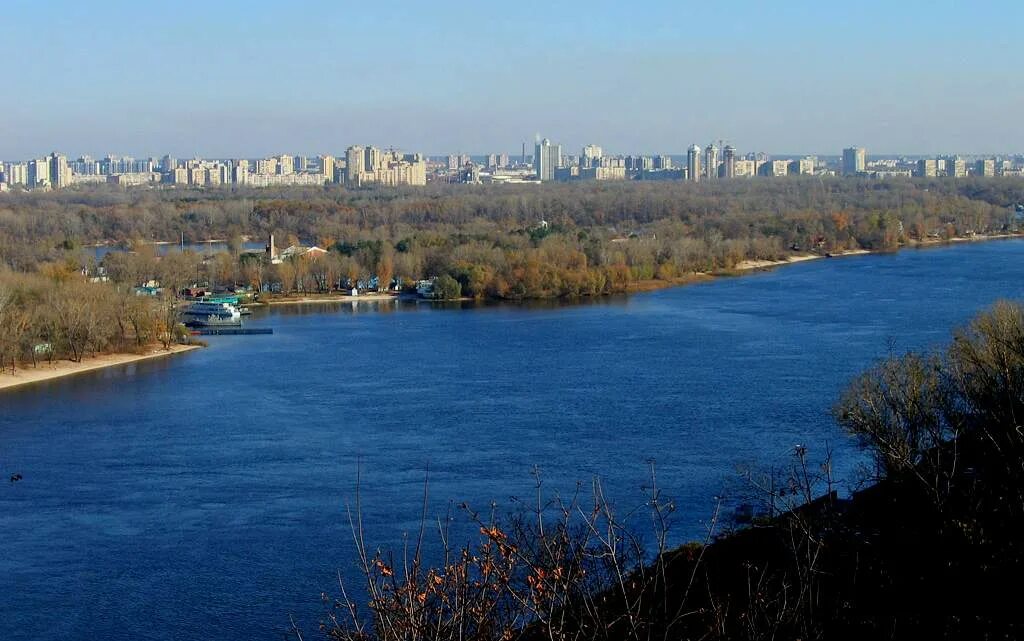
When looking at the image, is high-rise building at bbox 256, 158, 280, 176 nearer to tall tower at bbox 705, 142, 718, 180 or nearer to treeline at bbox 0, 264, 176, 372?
tall tower at bbox 705, 142, 718, 180

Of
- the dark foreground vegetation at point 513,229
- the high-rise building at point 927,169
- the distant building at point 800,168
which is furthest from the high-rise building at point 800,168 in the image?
the dark foreground vegetation at point 513,229

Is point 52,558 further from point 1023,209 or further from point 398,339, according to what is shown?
point 1023,209

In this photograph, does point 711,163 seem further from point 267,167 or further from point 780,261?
point 780,261

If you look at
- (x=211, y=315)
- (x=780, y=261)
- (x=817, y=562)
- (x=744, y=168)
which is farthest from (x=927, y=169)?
(x=817, y=562)

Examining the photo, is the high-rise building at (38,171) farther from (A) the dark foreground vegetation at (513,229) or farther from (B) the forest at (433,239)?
(B) the forest at (433,239)

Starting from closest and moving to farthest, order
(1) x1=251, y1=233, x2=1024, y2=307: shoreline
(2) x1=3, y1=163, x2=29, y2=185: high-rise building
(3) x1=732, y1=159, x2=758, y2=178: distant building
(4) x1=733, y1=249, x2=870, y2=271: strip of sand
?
(1) x1=251, y1=233, x2=1024, y2=307: shoreline → (4) x1=733, y1=249, x2=870, y2=271: strip of sand → (2) x1=3, y1=163, x2=29, y2=185: high-rise building → (3) x1=732, y1=159, x2=758, y2=178: distant building

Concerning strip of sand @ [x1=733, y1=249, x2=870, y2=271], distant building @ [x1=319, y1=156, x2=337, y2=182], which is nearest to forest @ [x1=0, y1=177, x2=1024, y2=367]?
strip of sand @ [x1=733, y1=249, x2=870, y2=271]
